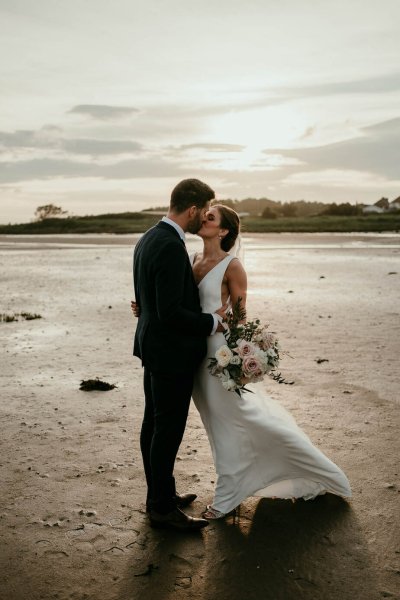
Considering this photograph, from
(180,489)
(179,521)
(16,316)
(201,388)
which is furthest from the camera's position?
(16,316)

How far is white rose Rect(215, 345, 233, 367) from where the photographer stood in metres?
4.66

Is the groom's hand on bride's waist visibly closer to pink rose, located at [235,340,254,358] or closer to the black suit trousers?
pink rose, located at [235,340,254,358]

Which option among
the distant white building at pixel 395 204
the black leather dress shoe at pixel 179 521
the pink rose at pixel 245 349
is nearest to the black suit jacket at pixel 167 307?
the pink rose at pixel 245 349

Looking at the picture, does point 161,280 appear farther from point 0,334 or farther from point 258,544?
point 0,334

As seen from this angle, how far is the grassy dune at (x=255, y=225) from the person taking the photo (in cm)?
7719

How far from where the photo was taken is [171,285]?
443 cm

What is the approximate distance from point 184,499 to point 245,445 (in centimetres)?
71

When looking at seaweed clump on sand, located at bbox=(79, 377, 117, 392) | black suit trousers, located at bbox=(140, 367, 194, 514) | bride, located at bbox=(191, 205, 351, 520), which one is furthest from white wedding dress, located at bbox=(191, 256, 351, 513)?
seaweed clump on sand, located at bbox=(79, 377, 117, 392)

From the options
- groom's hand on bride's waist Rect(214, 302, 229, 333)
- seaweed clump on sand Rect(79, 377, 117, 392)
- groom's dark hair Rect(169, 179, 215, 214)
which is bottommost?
seaweed clump on sand Rect(79, 377, 117, 392)

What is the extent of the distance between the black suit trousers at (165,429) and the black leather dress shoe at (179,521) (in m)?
0.04

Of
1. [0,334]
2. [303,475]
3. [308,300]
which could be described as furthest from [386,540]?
[308,300]

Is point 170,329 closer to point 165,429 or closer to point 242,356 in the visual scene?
point 242,356

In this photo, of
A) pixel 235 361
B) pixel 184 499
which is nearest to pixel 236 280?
pixel 235 361

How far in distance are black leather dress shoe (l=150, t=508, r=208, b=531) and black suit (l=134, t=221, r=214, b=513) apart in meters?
0.05
